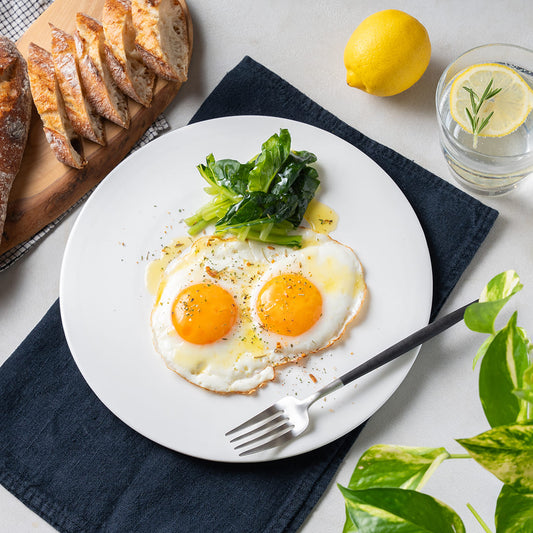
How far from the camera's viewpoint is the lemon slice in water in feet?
9.11

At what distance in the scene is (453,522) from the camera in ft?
4.73

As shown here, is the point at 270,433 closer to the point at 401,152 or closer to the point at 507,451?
the point at 507,451

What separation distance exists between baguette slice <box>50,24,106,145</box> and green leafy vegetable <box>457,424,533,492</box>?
7.89ft

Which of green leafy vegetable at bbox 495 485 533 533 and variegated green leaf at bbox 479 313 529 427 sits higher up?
variegated green leaf at bbox 479 313 529 427

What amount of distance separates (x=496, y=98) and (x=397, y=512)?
2.14 m

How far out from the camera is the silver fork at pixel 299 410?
264cm

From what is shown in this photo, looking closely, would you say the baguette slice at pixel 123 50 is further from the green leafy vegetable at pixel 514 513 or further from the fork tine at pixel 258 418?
the green leafy vegetable at pixel 514 513

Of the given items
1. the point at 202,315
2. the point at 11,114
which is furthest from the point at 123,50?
the point at 202,315

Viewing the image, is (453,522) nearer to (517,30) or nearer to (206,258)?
(206,258)

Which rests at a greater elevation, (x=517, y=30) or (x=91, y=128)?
(x=91, y=128)

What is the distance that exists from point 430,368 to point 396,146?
1.19 metres

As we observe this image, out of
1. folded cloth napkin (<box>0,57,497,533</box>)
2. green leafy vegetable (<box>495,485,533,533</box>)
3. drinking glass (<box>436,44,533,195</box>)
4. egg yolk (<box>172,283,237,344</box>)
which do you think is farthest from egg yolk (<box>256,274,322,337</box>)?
green leafy vegetable (<box>495,485,533,533</box>)

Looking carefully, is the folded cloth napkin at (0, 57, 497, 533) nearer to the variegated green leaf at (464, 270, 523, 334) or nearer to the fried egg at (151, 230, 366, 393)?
the fried egg at (151, 230, 366, 393)

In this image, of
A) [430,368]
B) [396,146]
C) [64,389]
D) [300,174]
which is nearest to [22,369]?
[64,389]
